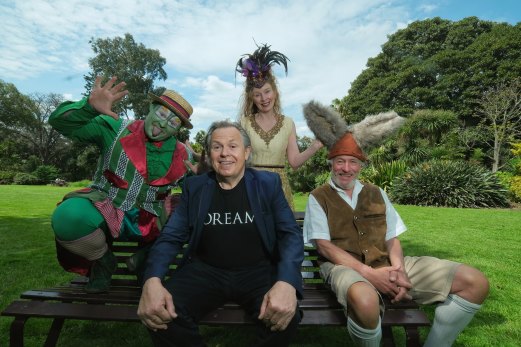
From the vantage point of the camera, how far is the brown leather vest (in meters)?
2.56

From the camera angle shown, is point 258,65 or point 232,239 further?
point 258,65

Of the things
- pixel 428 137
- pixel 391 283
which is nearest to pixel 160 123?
pixel 391 283

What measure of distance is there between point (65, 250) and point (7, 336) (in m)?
1.00

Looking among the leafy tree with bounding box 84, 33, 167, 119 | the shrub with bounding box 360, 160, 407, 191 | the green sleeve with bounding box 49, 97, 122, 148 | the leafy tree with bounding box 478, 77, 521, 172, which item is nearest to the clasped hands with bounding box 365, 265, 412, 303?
the green sleeve with bounding box 49, 97, 122, 148

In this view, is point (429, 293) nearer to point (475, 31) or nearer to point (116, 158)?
point (116, 158)

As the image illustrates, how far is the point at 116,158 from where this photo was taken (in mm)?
2689

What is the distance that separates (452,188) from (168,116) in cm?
1384

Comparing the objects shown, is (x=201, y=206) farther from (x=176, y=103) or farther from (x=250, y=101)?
(x=250, y=101)

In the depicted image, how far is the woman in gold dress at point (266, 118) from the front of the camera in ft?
11.2

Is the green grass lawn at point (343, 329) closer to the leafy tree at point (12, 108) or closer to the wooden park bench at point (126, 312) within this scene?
the wooden park bench at point (126, 312)

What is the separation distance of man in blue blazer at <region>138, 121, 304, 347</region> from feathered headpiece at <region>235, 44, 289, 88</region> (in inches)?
44.5

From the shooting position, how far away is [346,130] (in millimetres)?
2787

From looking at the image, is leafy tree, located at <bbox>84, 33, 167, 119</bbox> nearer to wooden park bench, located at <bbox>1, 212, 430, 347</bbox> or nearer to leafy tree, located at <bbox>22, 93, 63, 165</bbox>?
leafy tree, located at <bbox>22, 93, 63, 165</bbox>

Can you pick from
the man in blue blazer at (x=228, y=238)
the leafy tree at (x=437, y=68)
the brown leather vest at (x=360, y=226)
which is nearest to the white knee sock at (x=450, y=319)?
the brown leather vest at (x=360, y=226)
